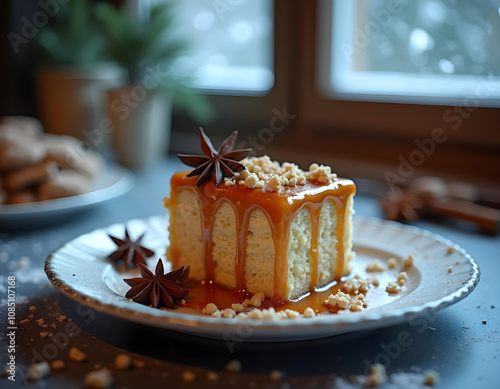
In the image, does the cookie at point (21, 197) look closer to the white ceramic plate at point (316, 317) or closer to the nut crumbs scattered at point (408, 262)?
the white ceramic plate at point (316, 317)

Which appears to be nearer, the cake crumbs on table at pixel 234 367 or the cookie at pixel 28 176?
the cake crumbs on table at pixel 234 367

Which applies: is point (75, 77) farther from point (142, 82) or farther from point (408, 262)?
point (408, 262)

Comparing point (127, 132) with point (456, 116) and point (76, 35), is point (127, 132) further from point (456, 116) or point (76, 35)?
point (456, 116)

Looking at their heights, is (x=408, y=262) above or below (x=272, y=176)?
below

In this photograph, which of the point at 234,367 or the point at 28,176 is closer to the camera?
the point at 234,367

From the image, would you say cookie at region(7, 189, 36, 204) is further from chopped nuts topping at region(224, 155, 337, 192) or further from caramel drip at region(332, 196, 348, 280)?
caramel drip at region(332, 196, 348, 280)

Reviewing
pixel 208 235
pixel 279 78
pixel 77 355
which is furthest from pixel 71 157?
pixel 77 355

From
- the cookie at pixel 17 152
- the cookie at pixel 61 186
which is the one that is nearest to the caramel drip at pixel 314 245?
the cookie at pixel 61 186
